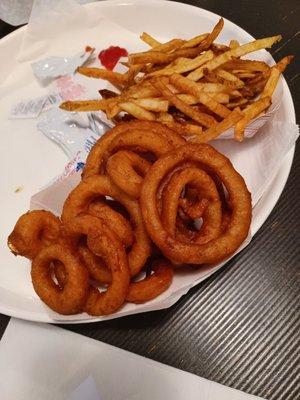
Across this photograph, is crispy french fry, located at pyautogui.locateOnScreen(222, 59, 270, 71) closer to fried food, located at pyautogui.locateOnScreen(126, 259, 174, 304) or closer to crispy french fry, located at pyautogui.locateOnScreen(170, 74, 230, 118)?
crispy french fry, located at pyautogui.locateOnScreen(170, 74, 230, 118)

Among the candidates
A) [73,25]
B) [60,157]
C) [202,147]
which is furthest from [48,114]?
[202,147]

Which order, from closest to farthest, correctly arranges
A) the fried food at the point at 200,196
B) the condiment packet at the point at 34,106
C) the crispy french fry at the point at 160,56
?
1. the fried food at the point at 200,196
2. the crispy french fry at the point at 160,56
3. the condiment packet at the point at 34,106

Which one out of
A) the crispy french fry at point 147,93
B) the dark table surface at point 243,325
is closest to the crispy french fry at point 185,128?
the crispy french fry at point 147,93

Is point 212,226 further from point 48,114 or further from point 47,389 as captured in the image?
point 48,114

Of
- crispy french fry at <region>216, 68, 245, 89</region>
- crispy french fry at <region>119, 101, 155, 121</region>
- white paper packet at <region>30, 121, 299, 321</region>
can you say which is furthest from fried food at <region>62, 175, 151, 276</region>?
crispy french fry at <region>216, 68, 245, 89</region>

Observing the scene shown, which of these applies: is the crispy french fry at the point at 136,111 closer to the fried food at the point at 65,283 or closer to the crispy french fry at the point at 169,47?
the crispy french fry at the point at 169,47

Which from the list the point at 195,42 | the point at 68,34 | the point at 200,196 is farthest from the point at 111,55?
the point at 200,196

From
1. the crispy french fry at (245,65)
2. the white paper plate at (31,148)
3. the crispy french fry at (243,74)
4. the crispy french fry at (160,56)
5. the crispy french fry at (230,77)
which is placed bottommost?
the white paper plate at (31,148)

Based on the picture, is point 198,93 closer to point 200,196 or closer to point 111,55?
point 200,196
